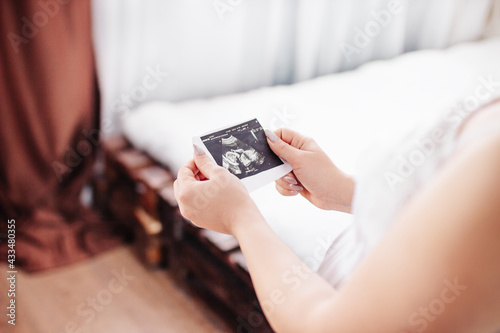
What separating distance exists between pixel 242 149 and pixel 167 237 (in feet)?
2.56

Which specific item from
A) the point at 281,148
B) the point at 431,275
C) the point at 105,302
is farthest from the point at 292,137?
the point at 105,302

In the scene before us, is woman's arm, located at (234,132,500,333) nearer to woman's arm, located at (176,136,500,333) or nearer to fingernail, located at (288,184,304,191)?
woman's arm, located at (176,136,500,333)

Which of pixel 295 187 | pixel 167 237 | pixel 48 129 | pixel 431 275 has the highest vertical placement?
pixel 431 275

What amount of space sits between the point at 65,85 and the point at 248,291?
43.0 inches

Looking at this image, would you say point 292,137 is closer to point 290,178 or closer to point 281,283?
point 290,178

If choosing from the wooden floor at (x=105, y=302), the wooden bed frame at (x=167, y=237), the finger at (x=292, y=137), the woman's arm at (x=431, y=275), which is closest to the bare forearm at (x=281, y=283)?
the woman's arm at (x=431, y=275)

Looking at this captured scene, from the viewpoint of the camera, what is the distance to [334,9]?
2295 millimetres

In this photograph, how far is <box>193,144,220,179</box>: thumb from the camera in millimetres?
775

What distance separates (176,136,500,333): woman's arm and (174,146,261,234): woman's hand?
0.47ft

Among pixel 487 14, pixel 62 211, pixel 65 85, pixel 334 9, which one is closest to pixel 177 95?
pixel 65 85

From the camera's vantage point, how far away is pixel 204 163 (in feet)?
2.62

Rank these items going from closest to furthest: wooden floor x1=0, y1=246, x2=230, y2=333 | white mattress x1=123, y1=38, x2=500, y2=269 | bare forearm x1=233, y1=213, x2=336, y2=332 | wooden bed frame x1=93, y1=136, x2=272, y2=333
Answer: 1. bare forearm x1=233, y1=213, x2=336, y2=332
2. white mattress x1=123, y1=38, x2=500, y2=269
3. wooden bed frame x1=93, y1=136, x2=272, y2=333
4. wooden floor x1=0, y1=246, x2=230, y2=333

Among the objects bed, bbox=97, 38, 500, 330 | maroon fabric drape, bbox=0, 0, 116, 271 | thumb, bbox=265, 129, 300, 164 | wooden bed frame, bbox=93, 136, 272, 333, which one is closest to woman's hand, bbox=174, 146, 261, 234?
thumb, bbox=265, 129, 300, 164

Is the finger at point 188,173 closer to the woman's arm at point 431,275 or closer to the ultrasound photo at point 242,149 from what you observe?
the ultrasound photo at point 242,149
